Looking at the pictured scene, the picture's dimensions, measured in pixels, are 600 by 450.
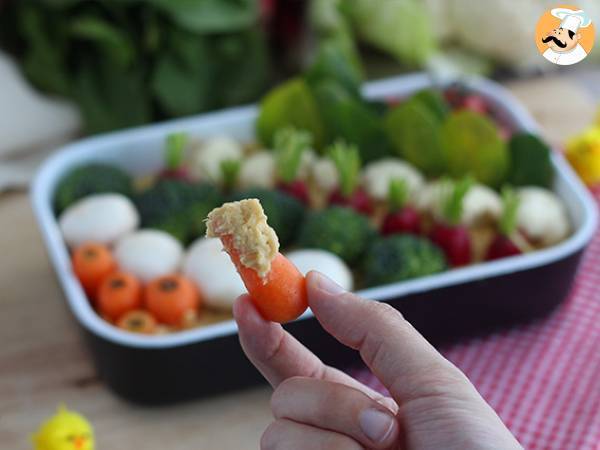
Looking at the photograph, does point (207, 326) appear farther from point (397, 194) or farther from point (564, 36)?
point (564, 36)

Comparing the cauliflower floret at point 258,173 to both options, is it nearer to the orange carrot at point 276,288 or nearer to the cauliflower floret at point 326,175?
the cauliflower floret at point 326,175

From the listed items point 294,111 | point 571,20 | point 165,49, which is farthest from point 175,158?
point 571,20

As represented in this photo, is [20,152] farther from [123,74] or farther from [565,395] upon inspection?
[565,395]

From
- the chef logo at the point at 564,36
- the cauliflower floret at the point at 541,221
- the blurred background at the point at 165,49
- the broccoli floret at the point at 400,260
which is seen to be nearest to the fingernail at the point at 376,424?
the chef logo at the point at 564,36

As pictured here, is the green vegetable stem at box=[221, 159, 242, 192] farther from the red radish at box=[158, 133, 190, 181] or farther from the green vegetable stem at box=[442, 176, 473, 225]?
the green vegetable stem at box=[442, 176, 473, 225]

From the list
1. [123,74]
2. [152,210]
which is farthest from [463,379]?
[123,74]

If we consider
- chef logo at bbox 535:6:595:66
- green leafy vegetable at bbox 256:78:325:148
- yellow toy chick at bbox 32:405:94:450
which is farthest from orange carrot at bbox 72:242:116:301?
chef logo at bbox 535:6:595:66
